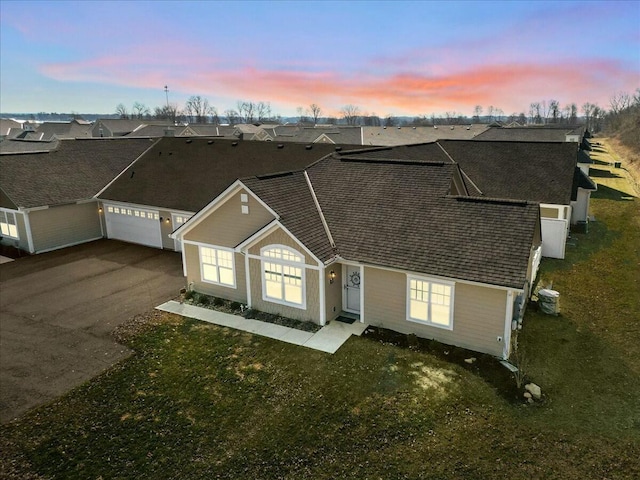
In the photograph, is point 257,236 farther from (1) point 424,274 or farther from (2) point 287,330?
(1) point 424,274

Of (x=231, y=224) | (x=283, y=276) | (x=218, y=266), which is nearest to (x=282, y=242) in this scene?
(x=283, y=276)

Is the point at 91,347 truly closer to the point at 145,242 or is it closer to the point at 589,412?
the point at 145,242

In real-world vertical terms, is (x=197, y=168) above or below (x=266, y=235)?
above

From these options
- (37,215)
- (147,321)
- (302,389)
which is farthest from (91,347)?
(37,215)

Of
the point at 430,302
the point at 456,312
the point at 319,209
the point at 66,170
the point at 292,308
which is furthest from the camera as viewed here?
the point at 66,170

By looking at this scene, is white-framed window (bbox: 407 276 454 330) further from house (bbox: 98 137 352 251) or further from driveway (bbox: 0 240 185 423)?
house (bbox: 98 137 352 251)

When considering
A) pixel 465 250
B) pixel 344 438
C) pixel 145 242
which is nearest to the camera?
pixel 344 438
